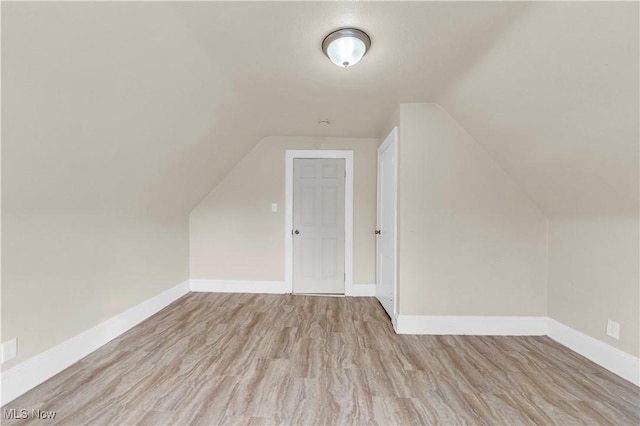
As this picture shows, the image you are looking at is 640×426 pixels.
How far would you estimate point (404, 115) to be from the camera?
2664 millimetres

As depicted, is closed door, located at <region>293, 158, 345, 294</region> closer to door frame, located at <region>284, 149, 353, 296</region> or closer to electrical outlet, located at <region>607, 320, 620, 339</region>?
door frame, located at <region>284, 149, 353, 296</region>

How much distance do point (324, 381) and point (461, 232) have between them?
1804 mm

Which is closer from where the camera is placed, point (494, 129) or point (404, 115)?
point (494, 129)

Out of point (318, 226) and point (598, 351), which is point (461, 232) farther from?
point (318, 226)

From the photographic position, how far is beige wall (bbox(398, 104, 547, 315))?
266cm

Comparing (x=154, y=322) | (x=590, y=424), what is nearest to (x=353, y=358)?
Answer: (x=590, y=424)

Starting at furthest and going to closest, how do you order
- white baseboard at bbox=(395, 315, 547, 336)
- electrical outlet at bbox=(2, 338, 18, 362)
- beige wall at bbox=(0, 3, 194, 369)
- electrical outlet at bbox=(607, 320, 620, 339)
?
white baseboard at bbox=(395, 315, 547, 336) → electrical outlet at bbox=(607, 320, 620, 339) → electrical outlet at bbox=(2, 338, 18, 362) → beige wall at bbox=(0, 3, 194, 369)

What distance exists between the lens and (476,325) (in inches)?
105

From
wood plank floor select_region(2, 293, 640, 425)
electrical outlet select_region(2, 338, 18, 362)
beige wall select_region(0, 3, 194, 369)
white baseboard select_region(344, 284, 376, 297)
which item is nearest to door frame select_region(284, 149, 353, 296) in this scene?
white baseboard select_region(344, 284, 376, 297)

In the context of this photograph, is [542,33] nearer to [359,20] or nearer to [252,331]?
[359,20]

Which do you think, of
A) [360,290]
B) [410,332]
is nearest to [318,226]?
[360,290]

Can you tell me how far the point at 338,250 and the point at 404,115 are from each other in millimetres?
1959

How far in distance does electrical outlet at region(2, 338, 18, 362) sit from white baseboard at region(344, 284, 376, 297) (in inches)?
120

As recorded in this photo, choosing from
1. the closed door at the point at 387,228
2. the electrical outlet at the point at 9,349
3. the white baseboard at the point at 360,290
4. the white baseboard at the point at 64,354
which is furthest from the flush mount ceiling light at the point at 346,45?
the white baseboard at the point at 360,290
